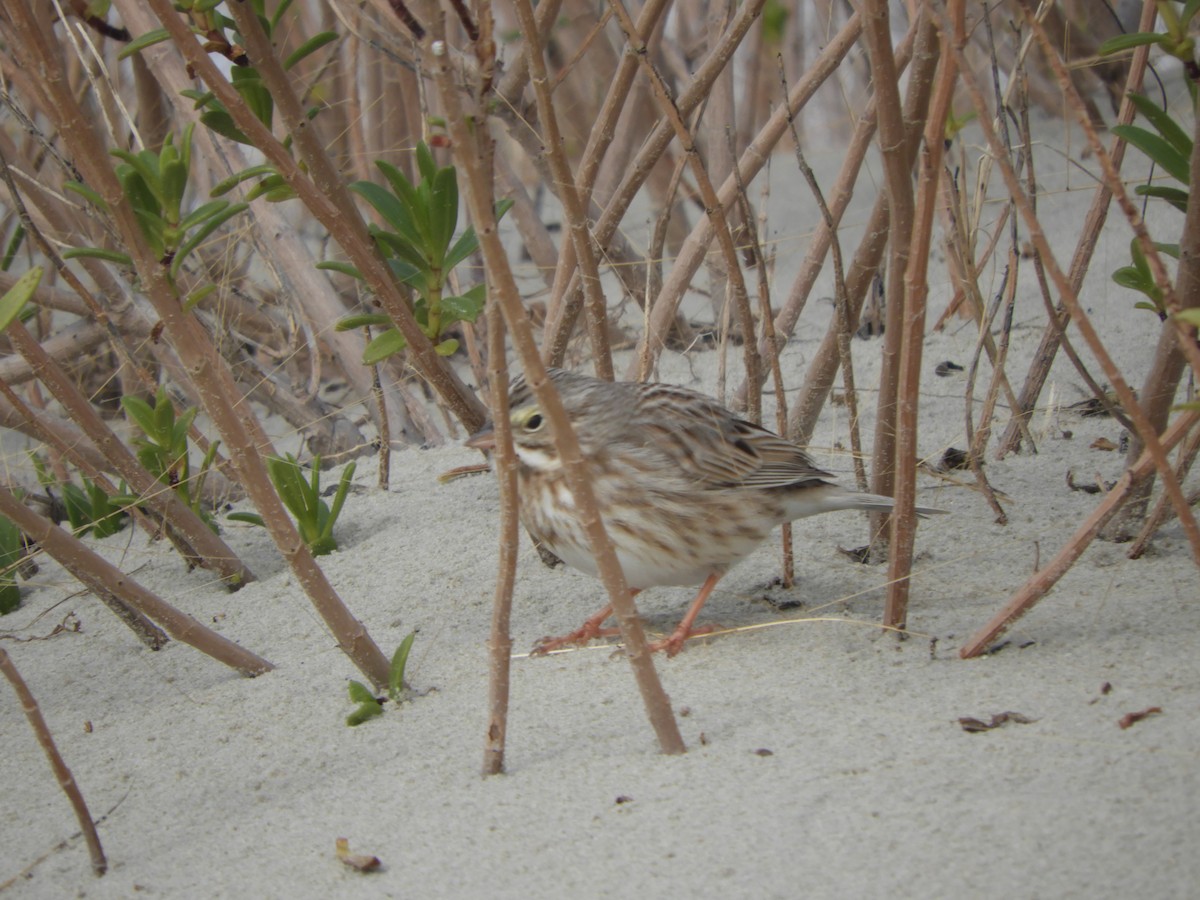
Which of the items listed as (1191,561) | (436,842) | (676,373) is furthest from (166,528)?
(1191,561)

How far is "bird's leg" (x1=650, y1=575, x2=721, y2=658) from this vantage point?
321 centimetres

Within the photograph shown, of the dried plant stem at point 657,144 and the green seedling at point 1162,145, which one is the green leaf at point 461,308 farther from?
the green seedling at point 1162,145

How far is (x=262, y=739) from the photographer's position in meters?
2.87

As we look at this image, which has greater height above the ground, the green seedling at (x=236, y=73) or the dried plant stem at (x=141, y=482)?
the green seedling at (x=236, y=73)

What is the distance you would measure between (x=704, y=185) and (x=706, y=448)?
76cm

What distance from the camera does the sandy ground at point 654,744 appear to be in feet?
6.81

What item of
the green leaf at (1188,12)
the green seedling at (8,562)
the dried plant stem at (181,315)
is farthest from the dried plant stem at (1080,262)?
the green seedling at (8,562)

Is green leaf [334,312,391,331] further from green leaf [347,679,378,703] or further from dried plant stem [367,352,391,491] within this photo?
dried plant stem [367,352,391,491]

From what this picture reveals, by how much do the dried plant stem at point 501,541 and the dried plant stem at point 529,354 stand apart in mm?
43

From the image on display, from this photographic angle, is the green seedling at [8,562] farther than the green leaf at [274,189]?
Yes

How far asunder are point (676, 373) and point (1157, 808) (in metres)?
3.64

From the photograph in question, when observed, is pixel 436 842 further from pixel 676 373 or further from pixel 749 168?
pixel 676 373

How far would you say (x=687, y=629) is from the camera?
327 cm

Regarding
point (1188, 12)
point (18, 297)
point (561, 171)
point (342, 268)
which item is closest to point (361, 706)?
point (342, 268)
